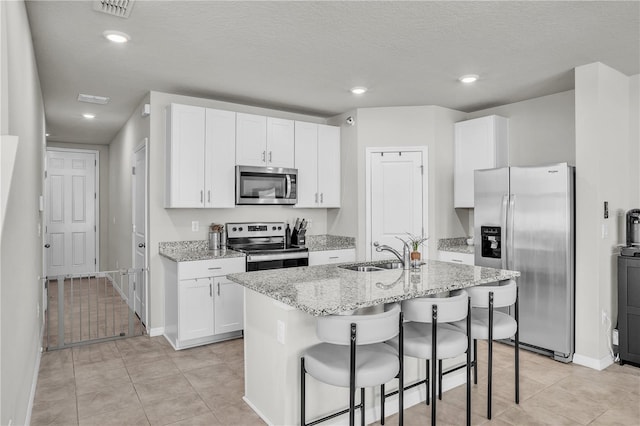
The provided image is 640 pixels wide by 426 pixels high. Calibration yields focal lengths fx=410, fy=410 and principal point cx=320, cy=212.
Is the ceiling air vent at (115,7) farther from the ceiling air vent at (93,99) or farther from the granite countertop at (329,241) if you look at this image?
the granite countertop at (329,241)

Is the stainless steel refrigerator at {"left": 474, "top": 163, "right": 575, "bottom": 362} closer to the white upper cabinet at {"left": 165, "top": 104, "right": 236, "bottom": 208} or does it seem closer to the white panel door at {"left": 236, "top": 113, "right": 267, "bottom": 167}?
the white panel door at {"left": 236, "top": 113, "right": 267, "bottom": 167}

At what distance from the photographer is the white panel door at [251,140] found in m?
4.41

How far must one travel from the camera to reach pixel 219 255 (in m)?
3.97

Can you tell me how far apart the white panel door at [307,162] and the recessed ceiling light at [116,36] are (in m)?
2.23

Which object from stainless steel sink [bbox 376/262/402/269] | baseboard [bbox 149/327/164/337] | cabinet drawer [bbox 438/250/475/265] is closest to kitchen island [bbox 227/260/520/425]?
stainless steel sink [bbox 376/262/402/269]

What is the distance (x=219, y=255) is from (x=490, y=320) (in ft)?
8.16

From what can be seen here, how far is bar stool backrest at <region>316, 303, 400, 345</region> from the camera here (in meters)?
1.98

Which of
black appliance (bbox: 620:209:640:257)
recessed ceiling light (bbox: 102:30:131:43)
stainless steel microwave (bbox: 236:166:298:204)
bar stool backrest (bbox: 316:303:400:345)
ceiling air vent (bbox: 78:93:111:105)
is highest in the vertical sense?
ceiling air vent (bbox: 78:93:111:105)

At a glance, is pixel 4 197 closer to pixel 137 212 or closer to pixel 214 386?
pixel 214 386

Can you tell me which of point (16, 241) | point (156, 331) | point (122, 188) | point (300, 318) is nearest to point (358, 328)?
point (300, 318)

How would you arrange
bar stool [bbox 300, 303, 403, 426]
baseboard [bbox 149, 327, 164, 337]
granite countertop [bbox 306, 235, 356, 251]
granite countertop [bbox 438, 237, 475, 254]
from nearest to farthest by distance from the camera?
1. bar stool [bbox 300, 303, 403, 426]
2. baseboard [bbox 149, 327, 164, 337]
3. granite countertop [bbox 438, 237, 475, 254]
4. granite countertop [bbox 306, 235, 356, 251]

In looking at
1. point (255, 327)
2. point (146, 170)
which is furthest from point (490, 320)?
point (146, 170)

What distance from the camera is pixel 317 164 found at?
16.5 feet

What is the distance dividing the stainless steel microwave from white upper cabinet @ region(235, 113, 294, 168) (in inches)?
4.7
